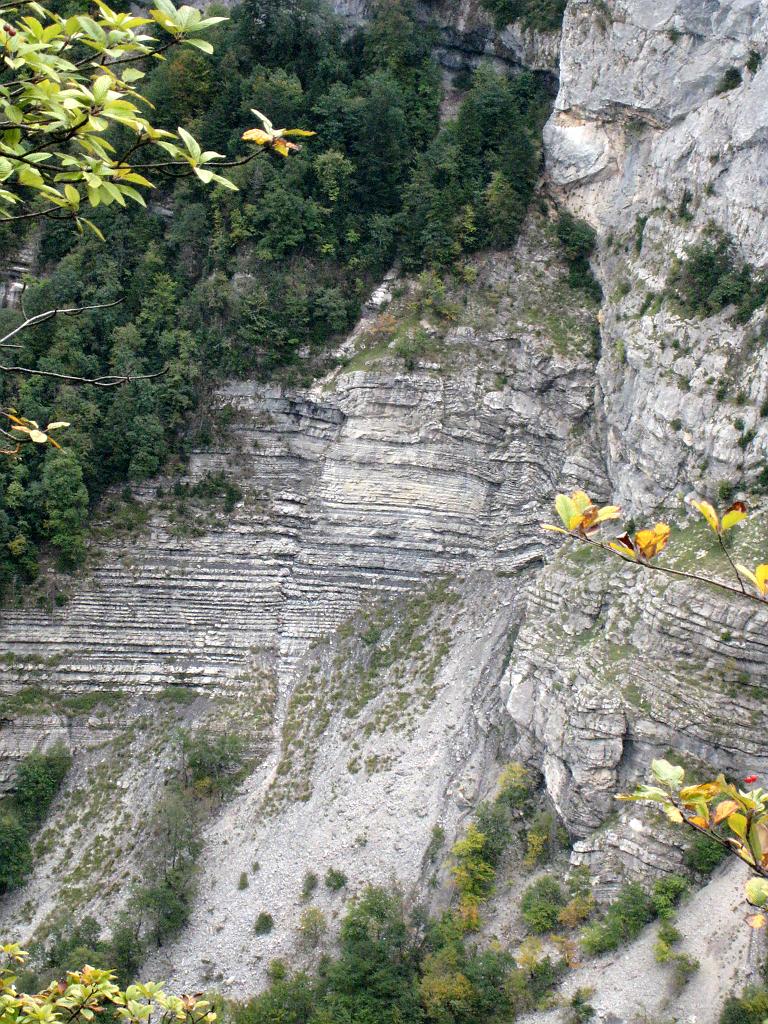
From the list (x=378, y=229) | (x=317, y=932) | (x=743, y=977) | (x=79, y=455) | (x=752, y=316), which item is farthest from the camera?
(x=378, y=229)

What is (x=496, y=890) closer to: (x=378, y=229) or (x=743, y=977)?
(x=743, y=977)

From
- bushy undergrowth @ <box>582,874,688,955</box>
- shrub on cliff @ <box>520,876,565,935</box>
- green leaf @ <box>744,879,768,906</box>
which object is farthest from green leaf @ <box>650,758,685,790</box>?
shrub on cliff @ <box>520,876,565,935</box>

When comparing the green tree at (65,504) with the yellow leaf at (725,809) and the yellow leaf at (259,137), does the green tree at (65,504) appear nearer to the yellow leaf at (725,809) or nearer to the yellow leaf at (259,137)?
the yellow leaf at (259,137)

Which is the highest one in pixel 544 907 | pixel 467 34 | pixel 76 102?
pixel 467 34

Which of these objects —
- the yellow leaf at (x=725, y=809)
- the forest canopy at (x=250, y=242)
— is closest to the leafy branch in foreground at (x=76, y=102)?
the yellow leaf at (x=725, y=809)

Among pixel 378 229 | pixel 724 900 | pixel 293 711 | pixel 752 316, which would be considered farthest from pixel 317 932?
pixel 378 229

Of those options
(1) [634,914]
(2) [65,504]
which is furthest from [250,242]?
(1) [634,914]

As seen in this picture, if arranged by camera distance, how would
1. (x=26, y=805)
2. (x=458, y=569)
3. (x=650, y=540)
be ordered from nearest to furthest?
(x=650, y=540), (x=26, y=805), (x=458, y=569)

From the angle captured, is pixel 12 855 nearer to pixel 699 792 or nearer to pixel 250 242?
pixel 250 242
